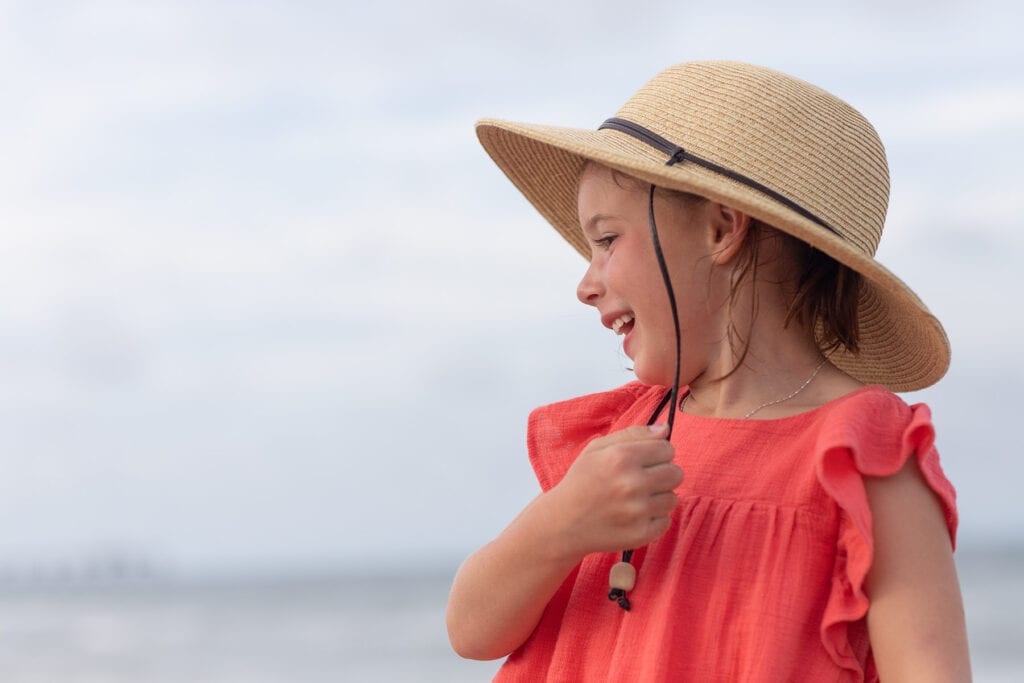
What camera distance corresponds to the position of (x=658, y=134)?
6.01 feet

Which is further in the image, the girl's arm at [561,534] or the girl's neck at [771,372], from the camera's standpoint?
the girl's neck at [771,372]

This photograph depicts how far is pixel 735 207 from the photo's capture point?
1700mm

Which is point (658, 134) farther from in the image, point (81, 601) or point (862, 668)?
point (81, 601)

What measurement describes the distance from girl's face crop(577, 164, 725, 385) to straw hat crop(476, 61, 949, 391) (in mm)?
68

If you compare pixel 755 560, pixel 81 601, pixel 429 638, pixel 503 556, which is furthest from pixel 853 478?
pixel 81 601

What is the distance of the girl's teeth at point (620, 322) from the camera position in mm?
1833

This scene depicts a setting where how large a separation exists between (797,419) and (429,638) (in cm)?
1487

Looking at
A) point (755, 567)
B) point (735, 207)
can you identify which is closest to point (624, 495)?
point (755, 567)

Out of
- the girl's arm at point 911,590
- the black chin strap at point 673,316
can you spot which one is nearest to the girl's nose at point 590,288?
the black chin strap at point 673,316

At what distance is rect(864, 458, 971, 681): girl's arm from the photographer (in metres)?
1.50

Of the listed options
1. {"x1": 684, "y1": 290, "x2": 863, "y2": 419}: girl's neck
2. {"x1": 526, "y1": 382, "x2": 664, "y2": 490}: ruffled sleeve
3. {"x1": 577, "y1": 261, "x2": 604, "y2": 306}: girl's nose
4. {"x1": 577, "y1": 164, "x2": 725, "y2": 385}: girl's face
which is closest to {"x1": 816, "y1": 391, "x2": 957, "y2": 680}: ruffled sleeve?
{"x1": 684, "y1": 290, "x2": 863, "y2": 419}: girl's neck

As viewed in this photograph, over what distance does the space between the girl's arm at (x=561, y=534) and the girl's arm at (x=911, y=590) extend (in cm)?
27

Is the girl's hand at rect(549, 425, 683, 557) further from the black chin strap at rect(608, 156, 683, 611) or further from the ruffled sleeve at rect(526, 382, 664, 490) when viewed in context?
the ruffled sleeve at rect(526, 382, 664, 490)

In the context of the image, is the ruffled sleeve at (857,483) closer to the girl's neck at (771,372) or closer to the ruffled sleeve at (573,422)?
the girl's neck at (771,372)
